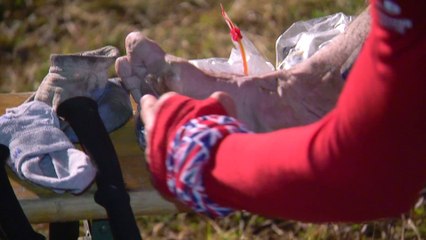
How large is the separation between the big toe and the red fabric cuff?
226mm

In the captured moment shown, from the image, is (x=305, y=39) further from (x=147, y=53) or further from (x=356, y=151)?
(x=356, y=151)

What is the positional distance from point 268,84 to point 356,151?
452mm

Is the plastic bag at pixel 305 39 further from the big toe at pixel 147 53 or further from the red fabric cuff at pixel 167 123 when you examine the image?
→ the red fabric cuff at pixel 167 123

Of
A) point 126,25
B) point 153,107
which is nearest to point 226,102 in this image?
point 153,107

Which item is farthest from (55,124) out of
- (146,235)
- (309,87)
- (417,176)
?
(146,235)

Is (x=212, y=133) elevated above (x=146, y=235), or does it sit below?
above

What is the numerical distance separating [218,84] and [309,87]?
138 mm

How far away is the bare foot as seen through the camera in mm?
1448

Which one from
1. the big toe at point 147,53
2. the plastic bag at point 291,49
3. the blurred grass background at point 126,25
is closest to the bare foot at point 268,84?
the big toe at point 147,53

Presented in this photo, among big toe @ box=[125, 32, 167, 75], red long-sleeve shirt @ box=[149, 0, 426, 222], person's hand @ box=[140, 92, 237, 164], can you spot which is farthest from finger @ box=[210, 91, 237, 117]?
big toe @ box=[125, 32, 167, 75]

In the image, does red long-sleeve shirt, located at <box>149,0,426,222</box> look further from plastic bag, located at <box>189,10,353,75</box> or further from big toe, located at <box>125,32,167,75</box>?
plastic bag, located at <box>189,10,353,75</box>

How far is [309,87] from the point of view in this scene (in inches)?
57.2

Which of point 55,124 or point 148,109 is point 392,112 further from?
point 55,124

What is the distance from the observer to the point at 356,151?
104 centimetres
